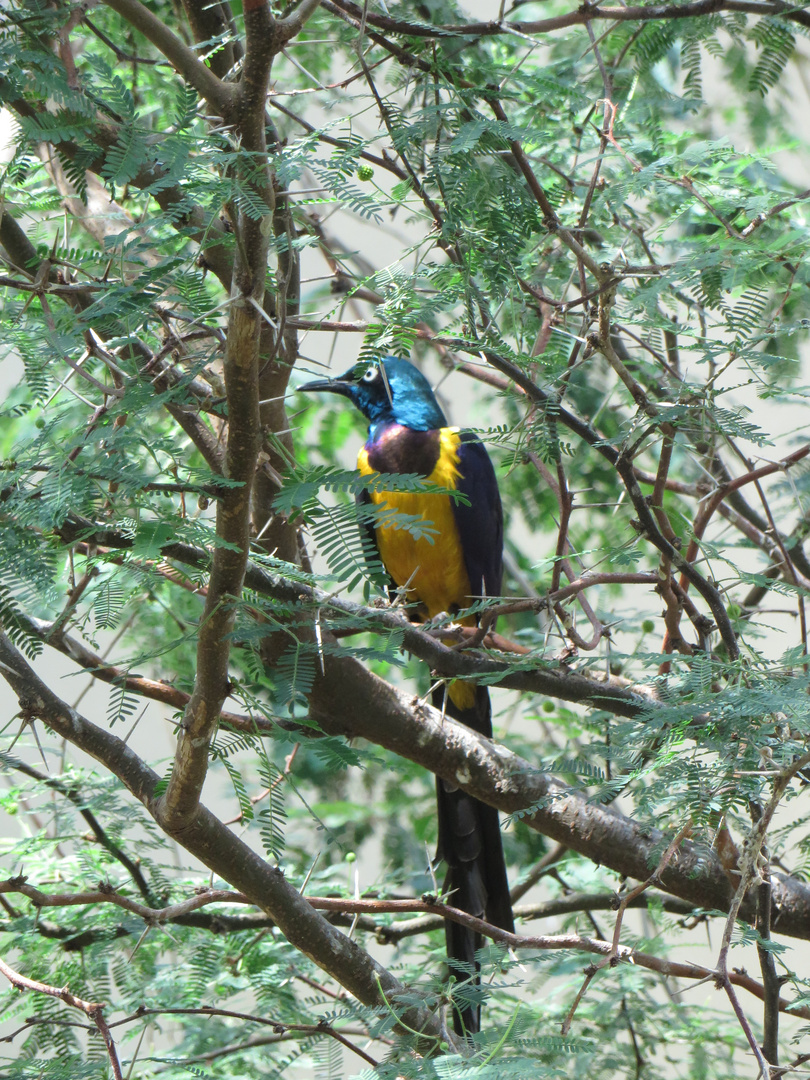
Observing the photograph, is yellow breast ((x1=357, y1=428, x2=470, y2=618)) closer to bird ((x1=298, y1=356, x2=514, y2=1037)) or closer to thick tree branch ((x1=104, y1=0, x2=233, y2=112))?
bird ((x1=298, y1=356, x2=514, y2=1037))

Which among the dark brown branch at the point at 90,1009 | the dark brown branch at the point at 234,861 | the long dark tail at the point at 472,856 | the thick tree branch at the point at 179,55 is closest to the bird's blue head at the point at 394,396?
the long dark tail at the point at 472,856

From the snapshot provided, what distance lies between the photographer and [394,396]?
9.96ft

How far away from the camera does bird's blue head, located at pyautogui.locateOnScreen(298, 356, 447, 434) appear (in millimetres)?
2984

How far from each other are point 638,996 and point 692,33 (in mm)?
2223

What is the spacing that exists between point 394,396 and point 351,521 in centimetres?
187

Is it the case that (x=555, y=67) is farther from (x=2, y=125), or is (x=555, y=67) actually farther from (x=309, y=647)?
(x=309, y=647)

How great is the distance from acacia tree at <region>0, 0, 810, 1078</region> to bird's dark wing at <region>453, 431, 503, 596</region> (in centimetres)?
18

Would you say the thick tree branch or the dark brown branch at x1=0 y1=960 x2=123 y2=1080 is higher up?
the thick tree branch

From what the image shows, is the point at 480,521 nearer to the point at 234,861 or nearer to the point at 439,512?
the point at 439,512

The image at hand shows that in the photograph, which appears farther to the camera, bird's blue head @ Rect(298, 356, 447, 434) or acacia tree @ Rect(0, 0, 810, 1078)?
bird's blue head @ Rect(298, 356, 447, 434)

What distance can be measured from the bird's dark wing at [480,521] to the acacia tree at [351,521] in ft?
0.58

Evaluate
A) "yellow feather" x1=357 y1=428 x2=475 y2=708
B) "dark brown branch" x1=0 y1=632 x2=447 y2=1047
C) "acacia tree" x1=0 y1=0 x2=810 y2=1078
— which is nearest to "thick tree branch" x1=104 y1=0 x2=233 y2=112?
"acacia tree" x1=0 y1=0 x2=810 y2=1078

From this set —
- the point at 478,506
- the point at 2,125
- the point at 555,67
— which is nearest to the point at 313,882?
the point at 478,506

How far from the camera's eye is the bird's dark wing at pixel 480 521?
2.87 meters
